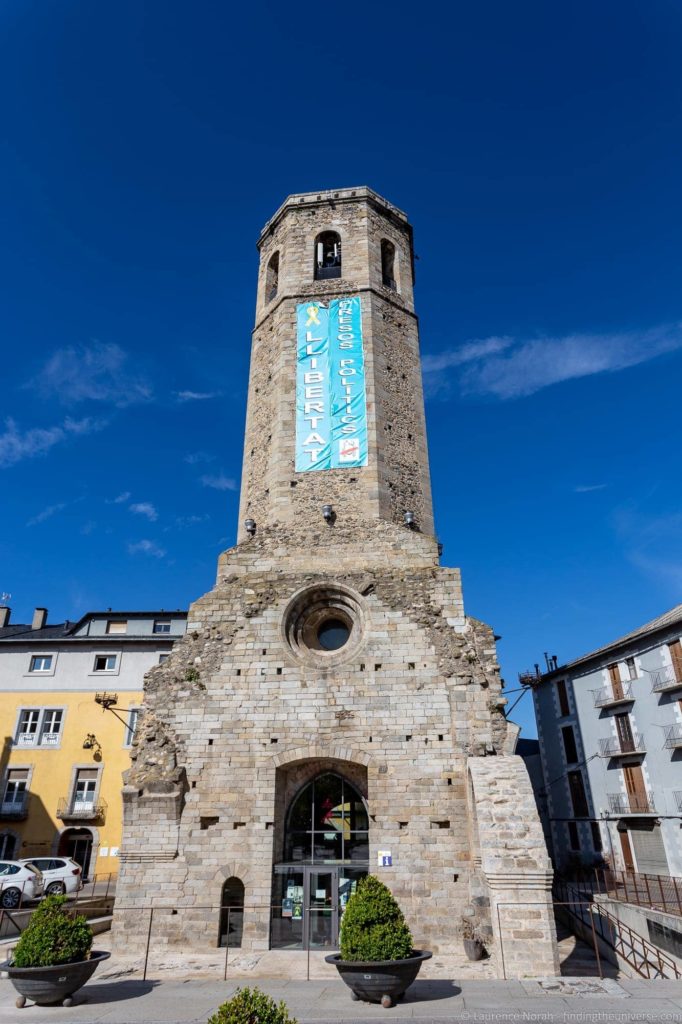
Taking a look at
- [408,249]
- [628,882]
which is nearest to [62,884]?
[628,882]

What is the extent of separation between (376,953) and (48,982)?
4079mm

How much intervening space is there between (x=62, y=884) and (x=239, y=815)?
580 cm

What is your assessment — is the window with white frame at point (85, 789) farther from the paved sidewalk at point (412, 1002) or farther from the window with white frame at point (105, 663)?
the paved sidewalk at point (412, 1002)

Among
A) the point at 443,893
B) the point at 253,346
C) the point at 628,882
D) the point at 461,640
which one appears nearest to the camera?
the point at 443,893

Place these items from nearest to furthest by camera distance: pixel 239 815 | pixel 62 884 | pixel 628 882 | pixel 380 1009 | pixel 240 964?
pixel 380 1009 → pixel 240 964 → pixel 239 815 → pixel 62 884 → pixel 628 882

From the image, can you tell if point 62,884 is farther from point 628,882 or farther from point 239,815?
point 628,882

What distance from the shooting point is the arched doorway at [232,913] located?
38.5 feet

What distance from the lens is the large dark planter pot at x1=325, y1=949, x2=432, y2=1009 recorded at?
25.4ft

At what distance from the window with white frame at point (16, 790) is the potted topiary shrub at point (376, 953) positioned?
19262 mm

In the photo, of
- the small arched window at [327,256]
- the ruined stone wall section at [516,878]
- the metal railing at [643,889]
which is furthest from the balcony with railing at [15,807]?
the small arched window at [327,256]

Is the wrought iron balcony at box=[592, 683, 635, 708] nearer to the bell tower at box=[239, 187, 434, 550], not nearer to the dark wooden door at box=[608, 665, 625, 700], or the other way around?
the dark wooden door at box=[608, 665, 625, 700]

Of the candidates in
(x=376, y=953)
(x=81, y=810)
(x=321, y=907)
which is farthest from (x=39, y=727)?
(x=376, y=953)

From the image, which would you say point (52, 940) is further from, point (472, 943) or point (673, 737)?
point (673, 737)

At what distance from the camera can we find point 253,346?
64.4 feet
